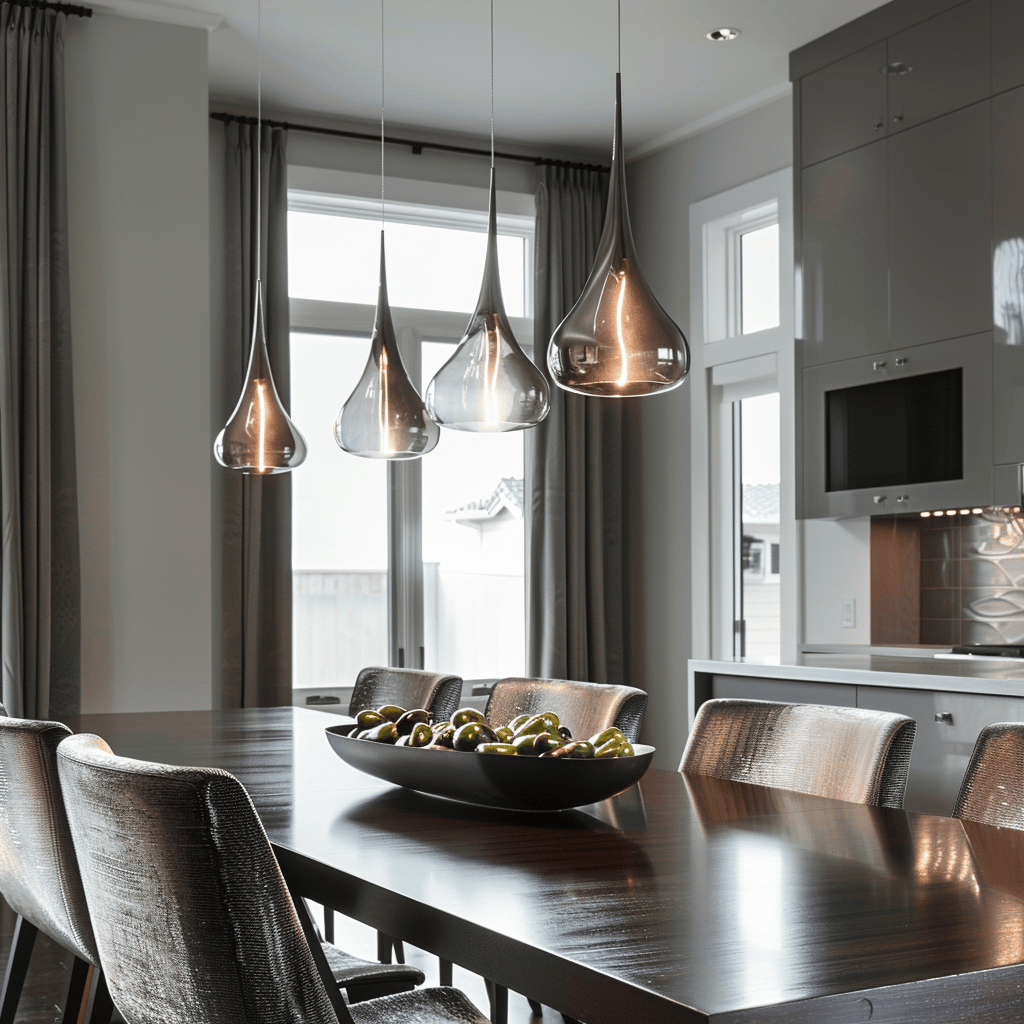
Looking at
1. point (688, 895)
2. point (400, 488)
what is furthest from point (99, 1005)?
point (400, 488)

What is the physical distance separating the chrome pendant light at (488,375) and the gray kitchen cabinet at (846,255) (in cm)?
227

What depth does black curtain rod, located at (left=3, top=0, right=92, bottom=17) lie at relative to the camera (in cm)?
417

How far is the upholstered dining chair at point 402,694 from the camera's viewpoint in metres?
3.18

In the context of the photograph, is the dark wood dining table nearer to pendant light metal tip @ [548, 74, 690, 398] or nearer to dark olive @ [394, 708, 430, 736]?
dark olive @ [394, 708, 430, 736]

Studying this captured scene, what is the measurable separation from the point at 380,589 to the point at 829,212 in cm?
236

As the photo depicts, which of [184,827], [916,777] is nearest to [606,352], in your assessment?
[184,827]

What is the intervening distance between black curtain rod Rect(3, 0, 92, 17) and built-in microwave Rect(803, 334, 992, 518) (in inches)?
108

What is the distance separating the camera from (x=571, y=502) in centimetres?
568

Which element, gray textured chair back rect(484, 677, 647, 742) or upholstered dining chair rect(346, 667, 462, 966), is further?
Answer: upholstered dining chair rect(346, 667, 462, 966)

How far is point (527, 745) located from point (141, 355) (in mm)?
3022

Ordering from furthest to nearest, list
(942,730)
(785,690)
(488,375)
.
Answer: (785,690), (942,730), (488,375)

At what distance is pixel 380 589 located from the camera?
18.1ft

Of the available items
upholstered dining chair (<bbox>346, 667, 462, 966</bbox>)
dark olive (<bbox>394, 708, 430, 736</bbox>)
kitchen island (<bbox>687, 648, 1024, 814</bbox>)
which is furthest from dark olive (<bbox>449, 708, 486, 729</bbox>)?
kitchen island (<bbox>687, 648, 1024, 814</bbox>)

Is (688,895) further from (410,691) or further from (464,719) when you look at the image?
(410,691)
